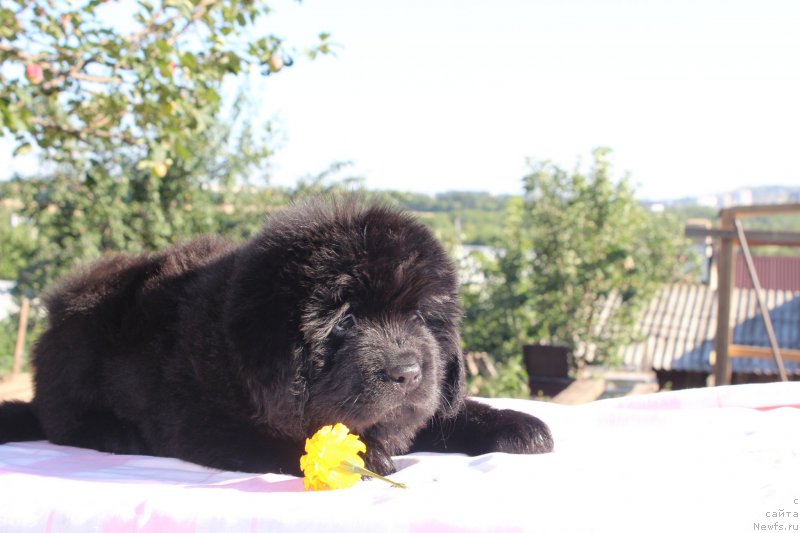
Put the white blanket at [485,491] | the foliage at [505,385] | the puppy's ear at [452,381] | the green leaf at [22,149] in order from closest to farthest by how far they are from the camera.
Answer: the white blanket at [485,491], the puppy's ear at [452,381], the green leaf at [22,149], the foliage at [505,385]

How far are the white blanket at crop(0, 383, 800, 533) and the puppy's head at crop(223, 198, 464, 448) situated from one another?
0.74 feet

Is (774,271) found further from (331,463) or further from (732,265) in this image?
(331,463)

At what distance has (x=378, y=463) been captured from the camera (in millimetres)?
2158

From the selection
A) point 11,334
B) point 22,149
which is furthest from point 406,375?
point 11,334

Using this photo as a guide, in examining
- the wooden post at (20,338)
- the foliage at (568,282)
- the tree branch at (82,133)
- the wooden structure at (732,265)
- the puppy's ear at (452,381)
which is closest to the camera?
the puppy's ear at (452,381)

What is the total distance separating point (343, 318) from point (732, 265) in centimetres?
442

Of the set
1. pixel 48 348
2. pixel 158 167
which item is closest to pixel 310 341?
pixel 48 348

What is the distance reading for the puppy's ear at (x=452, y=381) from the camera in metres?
2.52

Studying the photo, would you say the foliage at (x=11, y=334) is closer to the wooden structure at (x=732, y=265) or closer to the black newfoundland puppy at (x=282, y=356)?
the black newfoundland puppy at (x=282, y=356)

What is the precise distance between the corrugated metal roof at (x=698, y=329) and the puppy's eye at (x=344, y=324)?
7.68 meters

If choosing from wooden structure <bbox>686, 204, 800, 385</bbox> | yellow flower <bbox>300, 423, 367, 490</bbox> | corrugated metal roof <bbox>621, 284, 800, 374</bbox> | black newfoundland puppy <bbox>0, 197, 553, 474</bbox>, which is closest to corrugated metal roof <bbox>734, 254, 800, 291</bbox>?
corrugated metal roof <bbox>621, 284, 800, 374</bbox>

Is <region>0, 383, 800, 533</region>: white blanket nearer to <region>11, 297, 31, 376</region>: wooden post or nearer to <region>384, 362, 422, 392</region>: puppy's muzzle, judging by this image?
<region>384, 362, 422, 392</region>: puppy's muzzle

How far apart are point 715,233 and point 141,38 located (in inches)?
166

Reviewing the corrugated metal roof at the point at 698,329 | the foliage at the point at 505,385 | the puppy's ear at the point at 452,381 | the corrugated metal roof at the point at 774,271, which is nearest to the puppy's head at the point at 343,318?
the puppy's ear at the point at 452,381
